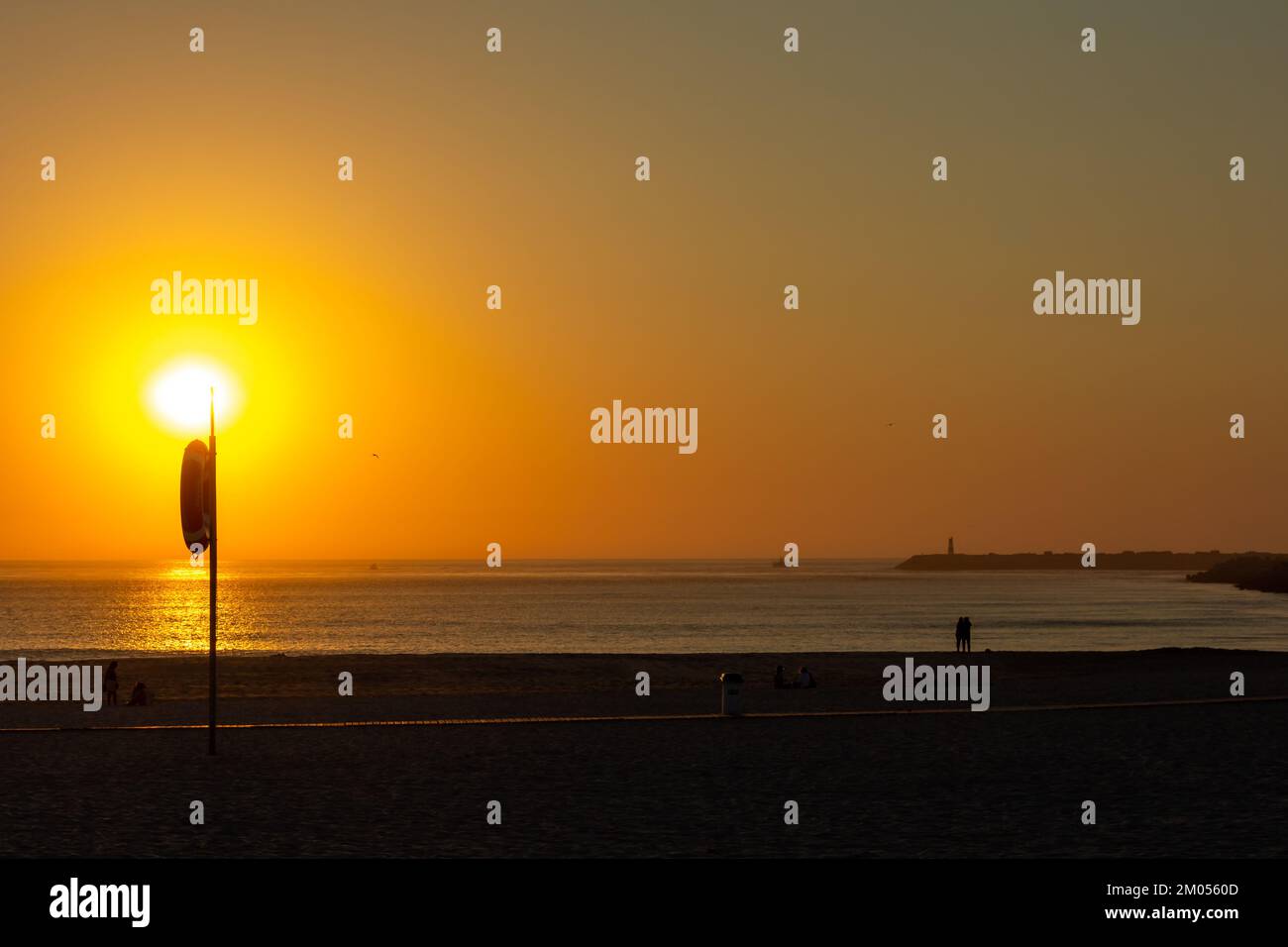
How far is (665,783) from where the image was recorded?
16.7 metres

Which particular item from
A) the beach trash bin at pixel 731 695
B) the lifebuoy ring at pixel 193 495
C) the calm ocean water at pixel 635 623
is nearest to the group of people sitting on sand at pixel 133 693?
the beach trash bin at pixel 731 695

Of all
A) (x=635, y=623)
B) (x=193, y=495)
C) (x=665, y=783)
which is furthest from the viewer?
(x=635, y=623)

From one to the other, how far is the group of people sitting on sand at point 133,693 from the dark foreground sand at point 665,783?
4223 mm

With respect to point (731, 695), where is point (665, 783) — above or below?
below

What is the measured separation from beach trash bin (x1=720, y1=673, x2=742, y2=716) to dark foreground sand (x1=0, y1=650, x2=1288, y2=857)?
433 mm

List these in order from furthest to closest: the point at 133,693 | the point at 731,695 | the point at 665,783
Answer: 1. the point at 133,693
2. the point at 731,695
3. the point at 665,783

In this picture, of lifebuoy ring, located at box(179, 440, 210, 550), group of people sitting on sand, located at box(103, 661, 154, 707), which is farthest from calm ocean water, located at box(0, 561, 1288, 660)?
lifebuoy ring, located at box(179, 440, 210, 550)

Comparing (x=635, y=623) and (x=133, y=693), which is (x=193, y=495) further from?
(x=635, y=623)

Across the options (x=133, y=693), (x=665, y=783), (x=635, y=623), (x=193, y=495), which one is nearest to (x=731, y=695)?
(x=665, y=783)

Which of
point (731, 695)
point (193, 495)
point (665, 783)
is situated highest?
point (193, 495)

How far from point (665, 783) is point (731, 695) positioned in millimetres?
8644

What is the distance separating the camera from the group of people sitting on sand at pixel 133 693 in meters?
34.9

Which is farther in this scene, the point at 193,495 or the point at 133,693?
the point at 133,693
